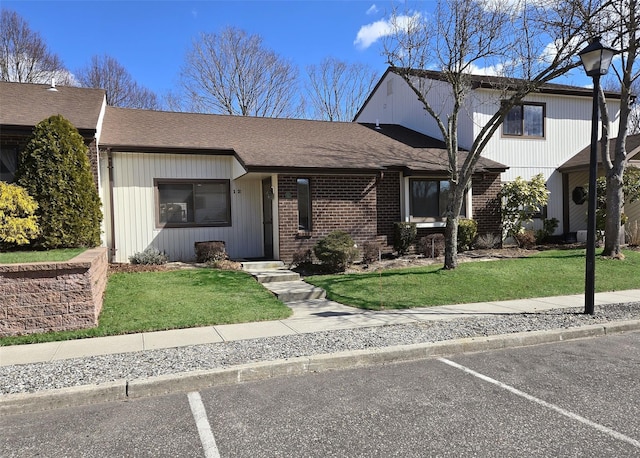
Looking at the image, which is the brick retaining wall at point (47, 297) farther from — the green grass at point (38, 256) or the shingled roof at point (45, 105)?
the shingled roof at point (45, 105)

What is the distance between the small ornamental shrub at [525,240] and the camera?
607 inches

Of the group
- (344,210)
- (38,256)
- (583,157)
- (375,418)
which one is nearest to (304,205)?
(344,210)

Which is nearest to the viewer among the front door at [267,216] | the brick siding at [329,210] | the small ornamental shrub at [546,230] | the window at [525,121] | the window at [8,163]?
the window at [8,163]

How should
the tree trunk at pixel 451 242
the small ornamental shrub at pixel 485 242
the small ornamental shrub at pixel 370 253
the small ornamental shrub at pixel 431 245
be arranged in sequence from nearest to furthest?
the tree trunk at pixel 451 242 < the small ornamental shrub at pixel 370 253 < the small ornamental shrub at pixel 431 245 < the small ornamental shrub at pixel 485 242

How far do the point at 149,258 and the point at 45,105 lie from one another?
5400mm

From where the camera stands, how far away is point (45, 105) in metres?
12.7

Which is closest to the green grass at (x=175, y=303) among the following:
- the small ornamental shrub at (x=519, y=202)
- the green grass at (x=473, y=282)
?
the green grass at (x=473, y=282)

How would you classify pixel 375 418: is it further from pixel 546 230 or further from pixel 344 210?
pixel 546 230

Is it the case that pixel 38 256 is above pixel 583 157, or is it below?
below

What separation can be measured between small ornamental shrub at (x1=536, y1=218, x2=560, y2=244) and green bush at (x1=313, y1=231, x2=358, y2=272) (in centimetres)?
869

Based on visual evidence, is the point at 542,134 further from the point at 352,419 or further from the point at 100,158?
the point at 352,419

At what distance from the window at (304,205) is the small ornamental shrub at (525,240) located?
7.63 metres

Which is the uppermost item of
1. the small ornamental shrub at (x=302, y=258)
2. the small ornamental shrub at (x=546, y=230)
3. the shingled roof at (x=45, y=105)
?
the shingled roof at (x=45, y=105)

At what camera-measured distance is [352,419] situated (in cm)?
394
